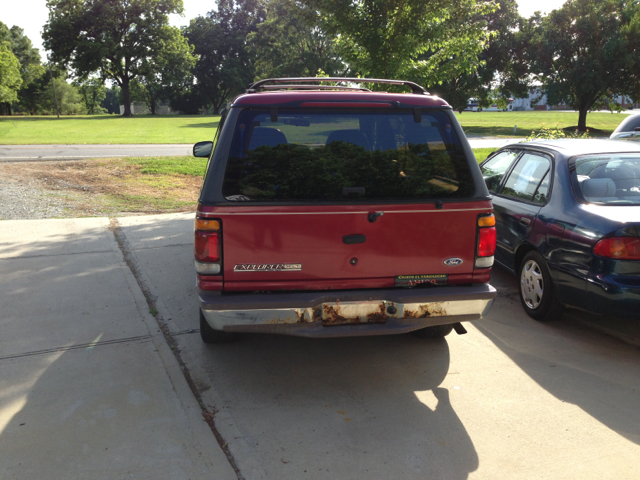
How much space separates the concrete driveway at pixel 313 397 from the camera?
9.36 ft

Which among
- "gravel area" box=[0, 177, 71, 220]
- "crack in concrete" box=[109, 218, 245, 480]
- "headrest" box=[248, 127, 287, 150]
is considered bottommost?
"crack in concrete" box=[109, 218, 245, 480]

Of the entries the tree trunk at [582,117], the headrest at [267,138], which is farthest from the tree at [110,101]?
the headrest at [267,138]

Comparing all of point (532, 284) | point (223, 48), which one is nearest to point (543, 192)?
point (532, 284)

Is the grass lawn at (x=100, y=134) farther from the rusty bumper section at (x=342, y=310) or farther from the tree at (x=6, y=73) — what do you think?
the rusty bumper section at (x=342, y=310)

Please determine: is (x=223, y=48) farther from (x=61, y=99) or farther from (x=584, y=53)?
(x=584, y=53)

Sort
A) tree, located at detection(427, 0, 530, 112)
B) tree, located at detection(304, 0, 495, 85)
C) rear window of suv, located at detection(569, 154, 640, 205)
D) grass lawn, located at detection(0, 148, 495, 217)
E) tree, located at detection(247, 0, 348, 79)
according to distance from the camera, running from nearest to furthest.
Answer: rear window of suv, located at detection(569, 154, 640, 205), tree, located at detection(304, 0, 495, 85), grass lawn, located at detection(0, 148, 495, 217), tree, located at detection(427, 0, 530, 112), tree, located at detection(247, 0, 348, 79)

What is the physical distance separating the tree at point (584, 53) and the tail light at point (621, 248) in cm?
3465

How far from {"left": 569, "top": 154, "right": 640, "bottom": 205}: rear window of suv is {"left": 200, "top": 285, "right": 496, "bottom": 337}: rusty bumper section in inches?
71.9

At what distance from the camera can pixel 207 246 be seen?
127 inches

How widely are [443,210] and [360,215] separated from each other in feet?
1.79

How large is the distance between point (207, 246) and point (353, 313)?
3.27 feet

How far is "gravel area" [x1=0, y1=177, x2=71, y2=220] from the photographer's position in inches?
351

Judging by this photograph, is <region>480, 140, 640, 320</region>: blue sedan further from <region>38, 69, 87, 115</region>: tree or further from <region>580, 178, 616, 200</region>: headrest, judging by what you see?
<region>38, 69, 87, 115</region>: tree

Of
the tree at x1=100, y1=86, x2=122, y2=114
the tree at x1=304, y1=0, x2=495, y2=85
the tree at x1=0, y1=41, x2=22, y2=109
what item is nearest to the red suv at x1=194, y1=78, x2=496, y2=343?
the tree at x1=304, y1=0, x2=495, y2=85
